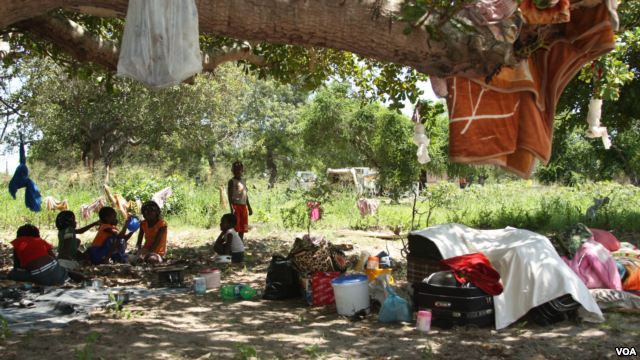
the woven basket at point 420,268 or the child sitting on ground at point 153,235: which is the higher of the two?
the child sitting on ground at point 153,235

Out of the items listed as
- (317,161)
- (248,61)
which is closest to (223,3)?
(248,61)

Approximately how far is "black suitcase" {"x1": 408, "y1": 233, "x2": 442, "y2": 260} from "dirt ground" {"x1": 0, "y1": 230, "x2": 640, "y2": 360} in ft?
3.25

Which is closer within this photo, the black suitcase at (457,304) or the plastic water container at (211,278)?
the black suitcase at (457,304)

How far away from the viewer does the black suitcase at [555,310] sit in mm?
5156

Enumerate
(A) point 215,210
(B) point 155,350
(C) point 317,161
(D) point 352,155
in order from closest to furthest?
(B) point 155,350
(A) point 215,210
(D) point 352,155
(C) point 317,161

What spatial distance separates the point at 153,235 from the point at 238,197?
1873 millimetres

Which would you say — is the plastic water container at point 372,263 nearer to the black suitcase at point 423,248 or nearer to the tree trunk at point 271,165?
the black suitcase at point 423,248

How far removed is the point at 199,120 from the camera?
22.1 m

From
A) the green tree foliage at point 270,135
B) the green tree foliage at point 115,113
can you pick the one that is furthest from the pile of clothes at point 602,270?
the green tree foliage at point 270,135

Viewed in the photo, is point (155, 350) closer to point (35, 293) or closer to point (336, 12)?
point (35, 293)

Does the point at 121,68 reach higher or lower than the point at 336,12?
lower

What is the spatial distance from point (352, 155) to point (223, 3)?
87.3ft

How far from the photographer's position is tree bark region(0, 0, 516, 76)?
389 cm

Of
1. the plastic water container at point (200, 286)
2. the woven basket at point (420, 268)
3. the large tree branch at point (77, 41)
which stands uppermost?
the large tree branch at point (77, 41)
